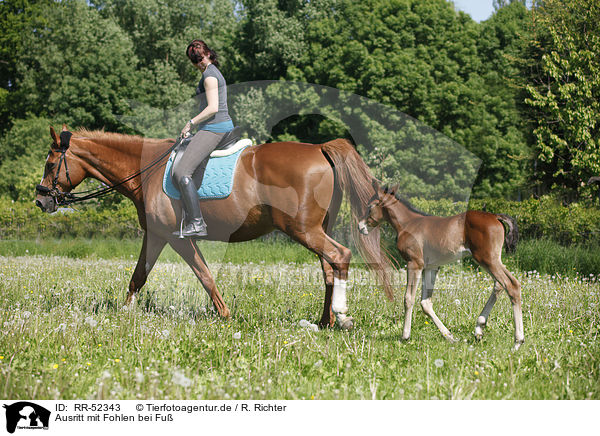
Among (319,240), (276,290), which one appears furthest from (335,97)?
(319,240)

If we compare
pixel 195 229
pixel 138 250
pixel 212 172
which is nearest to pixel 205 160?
pixel 212 172

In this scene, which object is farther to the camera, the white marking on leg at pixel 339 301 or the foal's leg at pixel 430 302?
the white marking on leg at pixel 339 301

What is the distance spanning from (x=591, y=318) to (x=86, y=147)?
22.4 feet

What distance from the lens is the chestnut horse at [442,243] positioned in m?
5.06

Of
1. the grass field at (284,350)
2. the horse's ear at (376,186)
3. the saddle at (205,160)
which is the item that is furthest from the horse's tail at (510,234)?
the saddle at (205,160)

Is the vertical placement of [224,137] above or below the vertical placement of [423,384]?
above

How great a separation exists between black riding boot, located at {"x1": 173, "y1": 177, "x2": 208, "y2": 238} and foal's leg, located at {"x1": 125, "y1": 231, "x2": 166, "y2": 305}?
2.54ft

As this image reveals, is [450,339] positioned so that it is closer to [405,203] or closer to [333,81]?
[405,203]

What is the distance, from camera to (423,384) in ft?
13.7

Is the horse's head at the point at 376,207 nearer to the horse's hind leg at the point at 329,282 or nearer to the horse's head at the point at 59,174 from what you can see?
the horse's hind leg at the point at 329,282

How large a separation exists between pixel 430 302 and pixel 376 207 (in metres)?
1.19

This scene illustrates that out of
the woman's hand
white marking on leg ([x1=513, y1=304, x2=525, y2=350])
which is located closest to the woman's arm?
the woman's hand

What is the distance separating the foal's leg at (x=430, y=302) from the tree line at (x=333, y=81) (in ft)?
56.0
